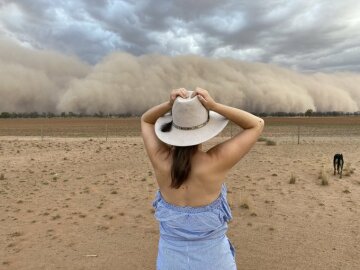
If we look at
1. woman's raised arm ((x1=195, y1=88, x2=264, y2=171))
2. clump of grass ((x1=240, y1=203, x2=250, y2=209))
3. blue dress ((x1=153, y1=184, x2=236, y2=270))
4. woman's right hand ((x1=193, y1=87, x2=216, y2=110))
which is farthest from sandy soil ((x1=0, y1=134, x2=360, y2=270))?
woman's right hand ((x1=193, y1=87, x2=216, y2=110))

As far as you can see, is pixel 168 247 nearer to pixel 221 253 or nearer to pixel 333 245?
pixel 221 253

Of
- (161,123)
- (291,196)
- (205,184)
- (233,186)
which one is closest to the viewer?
(205,184)

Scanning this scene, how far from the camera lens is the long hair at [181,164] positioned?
1879mm

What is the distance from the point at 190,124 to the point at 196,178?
28 cm

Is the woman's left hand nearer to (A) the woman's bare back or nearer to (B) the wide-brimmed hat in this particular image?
(B) the wide-brimmed hat

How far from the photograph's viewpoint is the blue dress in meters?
1.96

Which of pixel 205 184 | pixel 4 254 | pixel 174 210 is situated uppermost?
pixel 205 184

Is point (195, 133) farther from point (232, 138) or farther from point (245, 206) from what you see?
point (245, 206)

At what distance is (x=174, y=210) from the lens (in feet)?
6.56

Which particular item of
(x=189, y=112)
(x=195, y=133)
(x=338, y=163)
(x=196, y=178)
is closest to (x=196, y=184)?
(x=196, y=178)

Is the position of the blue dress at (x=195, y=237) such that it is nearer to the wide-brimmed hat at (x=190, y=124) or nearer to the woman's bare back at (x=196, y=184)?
the woman's bare back at (x=196, y=184)

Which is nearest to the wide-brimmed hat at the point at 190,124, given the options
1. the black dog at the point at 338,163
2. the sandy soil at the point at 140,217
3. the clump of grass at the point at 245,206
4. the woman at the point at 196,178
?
the woman at the point at 196,178

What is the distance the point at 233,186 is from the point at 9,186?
6.03 metres

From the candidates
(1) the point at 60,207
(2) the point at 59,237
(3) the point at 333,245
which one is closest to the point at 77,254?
(2) the point at 59,237
